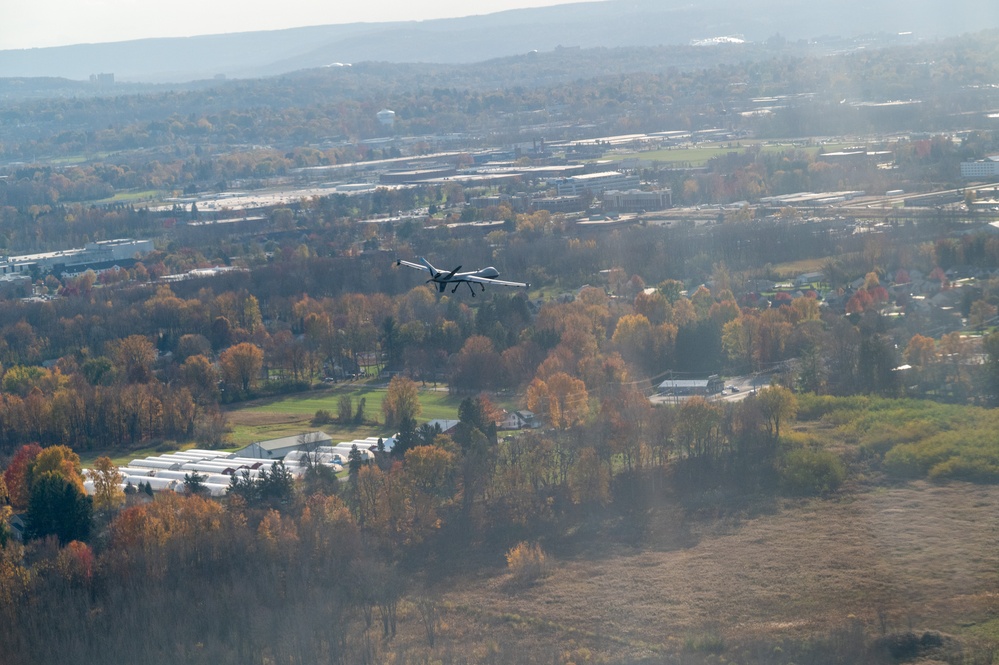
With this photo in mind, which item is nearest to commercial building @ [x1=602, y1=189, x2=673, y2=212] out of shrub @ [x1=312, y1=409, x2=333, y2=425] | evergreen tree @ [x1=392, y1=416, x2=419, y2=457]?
shrub @ [x1=312, y1=409, x2=333, y2=425]

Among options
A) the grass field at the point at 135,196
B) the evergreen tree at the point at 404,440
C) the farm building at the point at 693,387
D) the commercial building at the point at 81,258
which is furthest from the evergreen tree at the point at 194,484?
the grass field at the point at 135,196

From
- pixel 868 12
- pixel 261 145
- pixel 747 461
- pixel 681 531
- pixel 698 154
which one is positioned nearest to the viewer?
pixel 681 531

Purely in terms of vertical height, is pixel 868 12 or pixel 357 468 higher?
pixel 868 12

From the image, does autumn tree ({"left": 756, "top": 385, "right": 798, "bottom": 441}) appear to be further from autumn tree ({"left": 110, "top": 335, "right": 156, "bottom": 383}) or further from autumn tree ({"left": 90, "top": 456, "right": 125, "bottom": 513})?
autumn tree ({"left": 110, "top": 335, "right": 156, "bottom": 383})

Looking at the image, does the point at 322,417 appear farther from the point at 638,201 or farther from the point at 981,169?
the point at 981,169

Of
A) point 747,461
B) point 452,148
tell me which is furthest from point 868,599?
point 452,148

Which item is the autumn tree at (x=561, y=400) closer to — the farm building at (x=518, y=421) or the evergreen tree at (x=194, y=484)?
the farm building at (x=518, y=421)

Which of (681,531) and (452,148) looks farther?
(452,148)

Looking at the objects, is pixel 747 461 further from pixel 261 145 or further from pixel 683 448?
pixel 261 145
